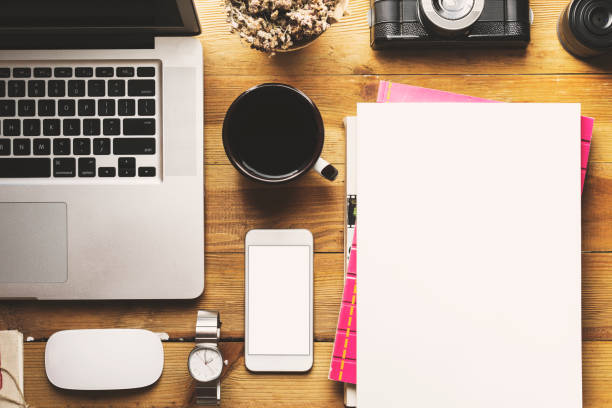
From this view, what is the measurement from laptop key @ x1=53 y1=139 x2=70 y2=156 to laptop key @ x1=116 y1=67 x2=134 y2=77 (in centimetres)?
11

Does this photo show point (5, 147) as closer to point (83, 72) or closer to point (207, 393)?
point (83, 72)

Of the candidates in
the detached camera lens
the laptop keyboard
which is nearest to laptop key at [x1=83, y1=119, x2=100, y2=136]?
the laptop keyboard

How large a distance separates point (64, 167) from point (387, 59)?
17.7 inches

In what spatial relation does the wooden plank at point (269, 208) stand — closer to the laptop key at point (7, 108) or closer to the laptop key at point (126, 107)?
the laptop key at point (126, 107)

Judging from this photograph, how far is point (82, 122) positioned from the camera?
617 mm

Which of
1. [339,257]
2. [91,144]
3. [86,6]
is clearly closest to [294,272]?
[339,257]

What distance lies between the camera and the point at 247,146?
0.61 m

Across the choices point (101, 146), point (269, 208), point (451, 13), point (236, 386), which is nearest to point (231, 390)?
point (236, 386)

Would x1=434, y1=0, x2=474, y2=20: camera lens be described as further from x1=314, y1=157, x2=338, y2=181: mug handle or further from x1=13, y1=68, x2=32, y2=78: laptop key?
x1=13, y1=68, x2=32, y2=78: laptop key

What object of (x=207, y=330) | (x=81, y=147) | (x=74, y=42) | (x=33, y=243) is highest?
(x=74, y=42)

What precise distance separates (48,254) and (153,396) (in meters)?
0.24

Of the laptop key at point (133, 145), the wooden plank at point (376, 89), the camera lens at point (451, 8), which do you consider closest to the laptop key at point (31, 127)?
the laptop key at point (133, 145)

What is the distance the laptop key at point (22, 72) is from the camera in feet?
2.05

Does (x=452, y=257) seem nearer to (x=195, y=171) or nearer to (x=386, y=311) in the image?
(x=386, y=311)
